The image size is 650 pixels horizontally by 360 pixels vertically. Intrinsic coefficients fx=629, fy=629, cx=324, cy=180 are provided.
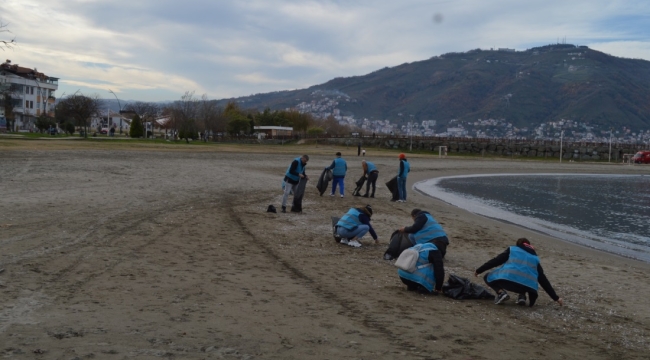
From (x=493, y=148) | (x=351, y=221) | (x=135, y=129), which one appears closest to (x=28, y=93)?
(x=135, y=129)

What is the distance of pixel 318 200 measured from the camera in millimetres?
20844

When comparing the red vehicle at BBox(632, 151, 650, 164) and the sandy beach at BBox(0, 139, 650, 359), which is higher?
the red vehicle at BBox(632, 151, 650, 164)

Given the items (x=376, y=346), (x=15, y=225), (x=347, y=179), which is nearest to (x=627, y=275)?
(x=376, y=346)

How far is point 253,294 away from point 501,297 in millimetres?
3425

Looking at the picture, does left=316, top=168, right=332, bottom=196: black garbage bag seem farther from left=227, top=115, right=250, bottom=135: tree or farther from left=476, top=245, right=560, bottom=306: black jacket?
left=227, top=115, right=250, bottom=135: tree

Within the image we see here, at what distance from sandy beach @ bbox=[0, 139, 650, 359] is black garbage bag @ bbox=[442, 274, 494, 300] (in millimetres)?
160

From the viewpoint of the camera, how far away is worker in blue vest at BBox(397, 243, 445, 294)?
8.93 meters

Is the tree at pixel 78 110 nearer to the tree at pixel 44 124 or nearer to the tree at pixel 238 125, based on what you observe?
the tree at pixel 44 124

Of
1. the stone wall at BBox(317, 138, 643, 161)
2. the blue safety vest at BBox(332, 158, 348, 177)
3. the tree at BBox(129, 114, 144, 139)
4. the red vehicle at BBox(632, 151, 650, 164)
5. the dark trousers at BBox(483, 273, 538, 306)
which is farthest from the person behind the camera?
the stone wall at BBox(317, 138, 643, 161)

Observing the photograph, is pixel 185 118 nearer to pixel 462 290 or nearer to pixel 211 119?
pixel 211 119

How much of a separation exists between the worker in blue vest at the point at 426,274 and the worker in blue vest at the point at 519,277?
0.70 meters

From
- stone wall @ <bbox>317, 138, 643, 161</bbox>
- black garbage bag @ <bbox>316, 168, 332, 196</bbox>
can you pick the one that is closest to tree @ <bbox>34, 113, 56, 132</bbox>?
stone wall @ <bbox>317, 138, 643, 161</bbox>

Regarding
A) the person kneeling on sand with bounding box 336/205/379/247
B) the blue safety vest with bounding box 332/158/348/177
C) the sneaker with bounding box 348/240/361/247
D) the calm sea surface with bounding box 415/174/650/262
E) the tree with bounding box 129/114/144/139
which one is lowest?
the calm sea surface with bounding box 415/174/650/262

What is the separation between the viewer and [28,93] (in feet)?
297
